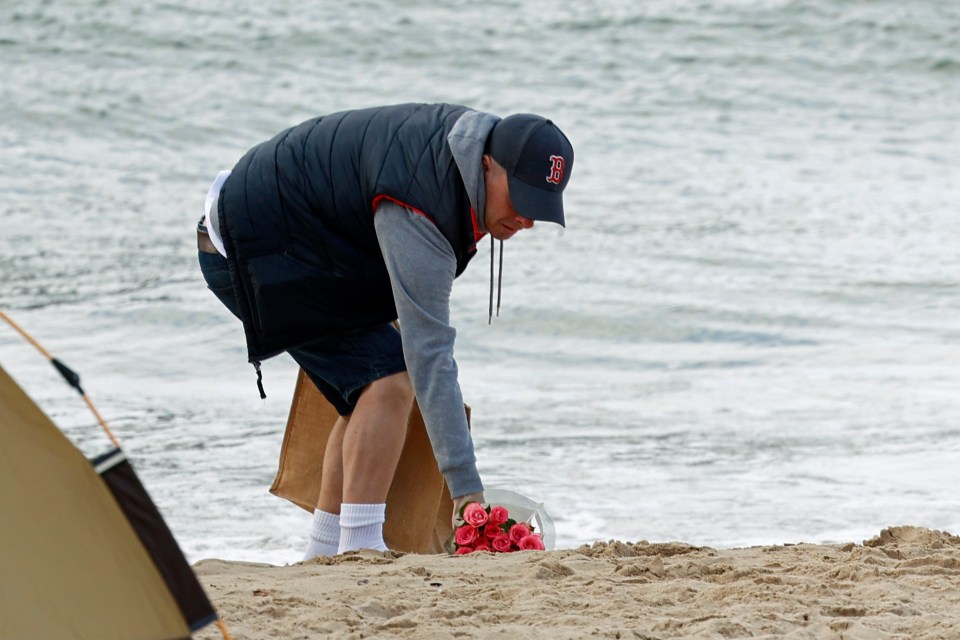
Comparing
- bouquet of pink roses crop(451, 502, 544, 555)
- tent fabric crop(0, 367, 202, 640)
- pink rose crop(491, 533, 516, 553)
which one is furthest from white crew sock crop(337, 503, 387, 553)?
tent fabric crop(0, 367, 202, 640)

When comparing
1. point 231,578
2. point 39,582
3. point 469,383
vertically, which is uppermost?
point 39,582

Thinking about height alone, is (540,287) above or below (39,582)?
below

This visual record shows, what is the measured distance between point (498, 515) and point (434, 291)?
0.75 metres

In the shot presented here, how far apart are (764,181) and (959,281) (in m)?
4.19

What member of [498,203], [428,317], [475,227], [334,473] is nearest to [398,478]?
[334,473]

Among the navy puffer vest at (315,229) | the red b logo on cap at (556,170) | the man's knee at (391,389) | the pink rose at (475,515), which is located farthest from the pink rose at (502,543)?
the red b logo on cap at (556,170)

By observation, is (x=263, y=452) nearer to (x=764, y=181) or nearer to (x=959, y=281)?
(x=959, y=281)

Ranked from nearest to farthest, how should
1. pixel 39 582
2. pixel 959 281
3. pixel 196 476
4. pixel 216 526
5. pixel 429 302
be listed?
pixel 39 582 → pixel 429 302 → pixel 216 526 → pixel 196 476 → pixel 959 281

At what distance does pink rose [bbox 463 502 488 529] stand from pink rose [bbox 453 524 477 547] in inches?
1.0

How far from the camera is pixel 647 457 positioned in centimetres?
610

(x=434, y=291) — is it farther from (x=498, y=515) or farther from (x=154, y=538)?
(x=154, y=538)

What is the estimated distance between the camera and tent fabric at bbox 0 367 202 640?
250 cm

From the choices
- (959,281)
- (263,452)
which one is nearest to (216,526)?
(263,452)

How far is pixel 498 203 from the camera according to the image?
3.51 metres
